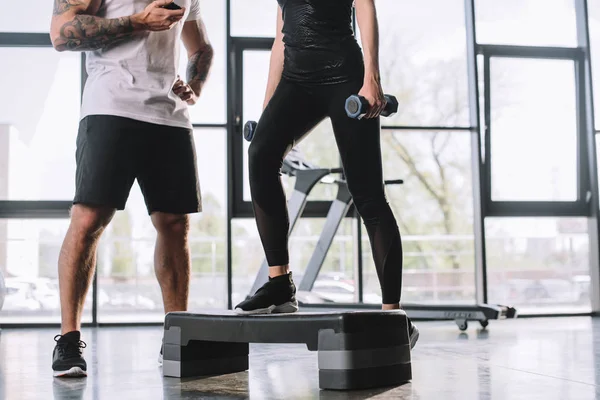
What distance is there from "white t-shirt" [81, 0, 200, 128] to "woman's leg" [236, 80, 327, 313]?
40 cm

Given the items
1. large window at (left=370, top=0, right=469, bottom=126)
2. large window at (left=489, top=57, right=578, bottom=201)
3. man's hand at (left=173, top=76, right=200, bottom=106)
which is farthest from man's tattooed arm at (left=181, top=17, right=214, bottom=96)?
large window at (left=489, top=57, right=578, bottom=201)

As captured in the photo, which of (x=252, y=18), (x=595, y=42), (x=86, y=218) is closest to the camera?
(x=86, y=218)

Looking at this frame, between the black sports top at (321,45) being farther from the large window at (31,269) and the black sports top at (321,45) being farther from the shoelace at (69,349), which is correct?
the large window at (31,269)

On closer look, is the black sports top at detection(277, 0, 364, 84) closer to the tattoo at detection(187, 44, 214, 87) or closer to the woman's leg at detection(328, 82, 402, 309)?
the woman's leg at detection(328, 82, 402, 309)

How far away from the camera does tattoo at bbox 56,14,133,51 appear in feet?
6.69

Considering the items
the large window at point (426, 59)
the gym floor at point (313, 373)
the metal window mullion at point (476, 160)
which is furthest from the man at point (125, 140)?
the metal window mullion at point (476, 160)

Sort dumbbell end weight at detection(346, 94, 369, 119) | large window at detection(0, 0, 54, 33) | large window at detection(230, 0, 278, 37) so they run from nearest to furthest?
1. dumbbell end weight at detection(346, 94, 369, 119)
2. large window at detection(0, 0, 54, 33)
3. large window at detection(230, 0, 278, 37)

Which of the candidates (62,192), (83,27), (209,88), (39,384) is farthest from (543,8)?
(39,384)

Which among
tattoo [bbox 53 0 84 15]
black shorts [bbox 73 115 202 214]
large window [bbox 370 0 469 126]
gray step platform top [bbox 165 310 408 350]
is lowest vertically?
gray step platform top [bbox 165 310 408 350]

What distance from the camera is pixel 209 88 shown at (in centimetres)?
480

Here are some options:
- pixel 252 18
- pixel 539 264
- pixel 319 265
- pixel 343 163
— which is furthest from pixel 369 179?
pixel 539 264

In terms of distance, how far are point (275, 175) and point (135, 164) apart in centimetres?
48

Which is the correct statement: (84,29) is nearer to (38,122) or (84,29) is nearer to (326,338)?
(326,338)

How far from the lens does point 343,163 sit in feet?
6.12
